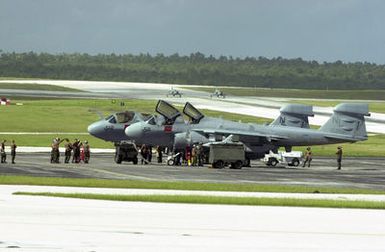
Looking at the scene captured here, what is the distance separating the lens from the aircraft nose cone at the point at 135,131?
193ft

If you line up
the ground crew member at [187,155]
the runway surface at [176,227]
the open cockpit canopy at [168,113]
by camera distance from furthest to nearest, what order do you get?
the open cockpit canopy at [168,113], the ground crew member at [187,155], the runway surface at [176,227]

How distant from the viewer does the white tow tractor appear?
2395 inches

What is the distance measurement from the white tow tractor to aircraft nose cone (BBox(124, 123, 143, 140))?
350 inches

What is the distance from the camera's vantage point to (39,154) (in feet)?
204

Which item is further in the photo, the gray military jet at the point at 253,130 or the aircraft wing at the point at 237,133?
the gray military jet at the point at 253,130

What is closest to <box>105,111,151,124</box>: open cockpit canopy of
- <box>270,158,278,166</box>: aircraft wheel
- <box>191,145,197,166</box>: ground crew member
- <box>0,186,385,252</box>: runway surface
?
<box>191,145,197,166</box>: ground crew member

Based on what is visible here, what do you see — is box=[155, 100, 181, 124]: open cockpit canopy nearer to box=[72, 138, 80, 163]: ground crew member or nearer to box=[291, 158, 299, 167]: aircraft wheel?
box=[72, 138, 80, 163]: ground crew member

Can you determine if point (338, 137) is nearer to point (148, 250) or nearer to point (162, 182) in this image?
point (162, 182)

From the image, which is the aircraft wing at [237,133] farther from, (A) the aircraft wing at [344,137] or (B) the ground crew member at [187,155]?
(A) the aircraft wing at [344,137]

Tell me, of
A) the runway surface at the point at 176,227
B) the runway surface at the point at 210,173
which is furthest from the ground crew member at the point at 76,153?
the runway surface at the point at 176,227

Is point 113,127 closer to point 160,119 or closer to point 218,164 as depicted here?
point 160,119

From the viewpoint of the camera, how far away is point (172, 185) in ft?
122

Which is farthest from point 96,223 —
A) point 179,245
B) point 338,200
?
point 338,200

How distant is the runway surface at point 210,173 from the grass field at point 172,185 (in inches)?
107
